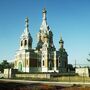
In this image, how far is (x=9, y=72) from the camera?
2212 inches

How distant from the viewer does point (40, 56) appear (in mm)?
77250

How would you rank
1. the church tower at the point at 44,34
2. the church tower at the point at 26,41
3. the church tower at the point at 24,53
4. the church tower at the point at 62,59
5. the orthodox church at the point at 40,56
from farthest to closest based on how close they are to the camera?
1. the church tower at the point at 44,34
2. the church tower at the point at 26,41
3. the church tower at the point at 62,59
4. the orthodox church at the point at 40,56
5. the church tower at the point at 24,53

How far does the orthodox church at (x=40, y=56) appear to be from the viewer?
7506 centimetres

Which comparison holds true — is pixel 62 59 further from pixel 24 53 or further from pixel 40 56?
pixel 24 53

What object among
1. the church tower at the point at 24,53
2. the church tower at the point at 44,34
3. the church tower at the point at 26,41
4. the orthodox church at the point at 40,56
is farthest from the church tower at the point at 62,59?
the church tower at the point at 26,41

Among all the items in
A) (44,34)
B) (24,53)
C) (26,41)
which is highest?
(44,34)

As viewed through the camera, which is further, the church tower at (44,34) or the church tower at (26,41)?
the church tower at (44,34)

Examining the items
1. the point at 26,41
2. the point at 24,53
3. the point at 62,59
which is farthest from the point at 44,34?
the point at 62,59

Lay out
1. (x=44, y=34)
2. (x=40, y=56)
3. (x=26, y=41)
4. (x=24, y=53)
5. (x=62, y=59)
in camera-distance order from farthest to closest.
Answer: (x=44, y=34), (x=62, y=59), (x=26, y=41), (x=40, y=56), (x=24, y=53)

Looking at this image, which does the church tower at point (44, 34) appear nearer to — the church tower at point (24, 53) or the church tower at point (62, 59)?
the church tower at point (62, 59)

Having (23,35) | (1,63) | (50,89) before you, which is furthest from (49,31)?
(50,89)

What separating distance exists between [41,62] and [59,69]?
6145 mm

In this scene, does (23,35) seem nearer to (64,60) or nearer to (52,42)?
(52,42)

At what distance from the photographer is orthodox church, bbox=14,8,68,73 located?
7506 cm
